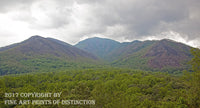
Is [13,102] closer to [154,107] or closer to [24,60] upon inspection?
[154,107]

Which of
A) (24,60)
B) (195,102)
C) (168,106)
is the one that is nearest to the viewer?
(195,102)

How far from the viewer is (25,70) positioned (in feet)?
499

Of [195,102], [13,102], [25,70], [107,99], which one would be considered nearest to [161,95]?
[195,102]

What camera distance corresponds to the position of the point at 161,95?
56875 mm

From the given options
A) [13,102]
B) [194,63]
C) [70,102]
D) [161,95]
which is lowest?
[161,95]

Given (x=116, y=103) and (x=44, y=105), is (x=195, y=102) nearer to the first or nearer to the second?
(x=116, y=103)

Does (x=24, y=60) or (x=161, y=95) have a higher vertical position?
(x=24, y=60)

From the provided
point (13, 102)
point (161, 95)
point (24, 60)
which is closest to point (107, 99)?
point (13, 102)

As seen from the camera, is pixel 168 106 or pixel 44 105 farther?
pixel 168 106

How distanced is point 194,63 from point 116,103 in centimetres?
1400

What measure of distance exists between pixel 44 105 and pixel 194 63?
26.0 m

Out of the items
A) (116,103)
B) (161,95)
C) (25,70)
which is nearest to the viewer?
(116,103)

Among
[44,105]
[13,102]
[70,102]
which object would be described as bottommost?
[13,102]

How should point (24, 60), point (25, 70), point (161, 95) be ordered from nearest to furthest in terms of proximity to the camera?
1. point (161, 95)
2. point (25, 70)
3. point (24, 60)
